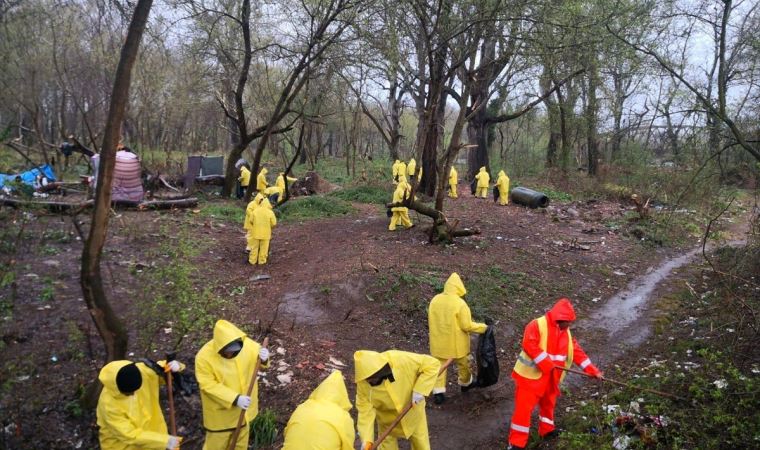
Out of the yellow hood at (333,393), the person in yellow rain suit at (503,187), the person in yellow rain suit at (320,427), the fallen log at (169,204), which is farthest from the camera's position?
the person in yellow rain suit at (503,187)

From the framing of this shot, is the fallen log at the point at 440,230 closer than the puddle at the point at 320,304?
No

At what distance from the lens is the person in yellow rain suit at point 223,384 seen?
4125mm

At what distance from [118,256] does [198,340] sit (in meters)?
3.85

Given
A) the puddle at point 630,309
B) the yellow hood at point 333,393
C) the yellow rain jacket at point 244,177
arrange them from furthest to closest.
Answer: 1. the yellow rain jacket at point 244,177
2. the puddle at point 630,309
3. the yellow hood at point 333,393

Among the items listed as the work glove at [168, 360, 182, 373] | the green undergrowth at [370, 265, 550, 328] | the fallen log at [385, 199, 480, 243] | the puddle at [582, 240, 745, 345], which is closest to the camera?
the work glove at [168, 360, 182, 373]

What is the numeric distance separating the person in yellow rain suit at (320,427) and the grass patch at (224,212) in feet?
36.8

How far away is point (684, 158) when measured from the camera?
30.1ft

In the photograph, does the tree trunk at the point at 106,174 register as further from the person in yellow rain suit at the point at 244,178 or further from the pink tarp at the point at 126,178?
the person in yellow rain suit at the point at 244,178

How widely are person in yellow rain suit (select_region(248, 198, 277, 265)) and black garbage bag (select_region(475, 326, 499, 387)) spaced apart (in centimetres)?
566

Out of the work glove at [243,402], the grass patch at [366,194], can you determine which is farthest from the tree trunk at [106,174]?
the grass patch at [366,194]

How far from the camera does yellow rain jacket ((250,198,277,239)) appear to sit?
10.1 m

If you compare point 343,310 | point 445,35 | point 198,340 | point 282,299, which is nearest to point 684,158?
point 445,35

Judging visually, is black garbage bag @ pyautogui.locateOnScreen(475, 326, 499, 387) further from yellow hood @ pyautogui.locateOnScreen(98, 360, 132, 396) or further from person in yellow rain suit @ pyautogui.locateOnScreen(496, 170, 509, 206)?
person in yellow rain suit @ pyautogui.locateOnScreen(496, 170, 509, 206)

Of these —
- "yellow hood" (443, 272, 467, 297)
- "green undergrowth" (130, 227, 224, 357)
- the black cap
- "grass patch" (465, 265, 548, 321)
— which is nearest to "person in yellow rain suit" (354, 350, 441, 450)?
"yellow hood" (443, 272, 467, 297)
